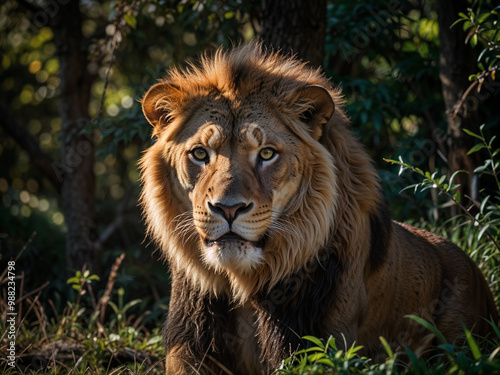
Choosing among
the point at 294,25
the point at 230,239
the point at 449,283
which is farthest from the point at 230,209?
the point at 294,25

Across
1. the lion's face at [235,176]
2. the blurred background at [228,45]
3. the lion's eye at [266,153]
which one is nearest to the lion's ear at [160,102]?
the lion's face at [235,176]

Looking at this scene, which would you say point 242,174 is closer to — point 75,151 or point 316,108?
point 316,108

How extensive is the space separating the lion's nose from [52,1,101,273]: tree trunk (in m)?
3.50

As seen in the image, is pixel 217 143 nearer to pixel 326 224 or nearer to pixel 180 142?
pixel 180 142

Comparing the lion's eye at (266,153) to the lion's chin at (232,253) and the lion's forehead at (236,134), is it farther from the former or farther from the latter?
the lion's chin at (232,253)

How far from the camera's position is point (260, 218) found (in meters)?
2.69

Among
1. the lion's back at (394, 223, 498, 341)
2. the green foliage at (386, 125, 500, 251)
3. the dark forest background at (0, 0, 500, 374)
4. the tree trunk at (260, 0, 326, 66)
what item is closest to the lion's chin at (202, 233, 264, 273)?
the green foliage at (386, 125, 500, 251)

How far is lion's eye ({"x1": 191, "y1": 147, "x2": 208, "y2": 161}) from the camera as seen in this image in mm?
2916

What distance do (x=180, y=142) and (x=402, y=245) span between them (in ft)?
5.14

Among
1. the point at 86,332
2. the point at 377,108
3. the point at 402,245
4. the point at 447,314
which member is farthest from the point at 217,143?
the point at 377,108

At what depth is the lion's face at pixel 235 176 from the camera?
2650 millimetres

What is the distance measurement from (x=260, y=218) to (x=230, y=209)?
0.60ft

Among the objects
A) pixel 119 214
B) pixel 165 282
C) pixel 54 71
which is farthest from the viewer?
pixel 54 71

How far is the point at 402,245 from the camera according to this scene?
351 cm
